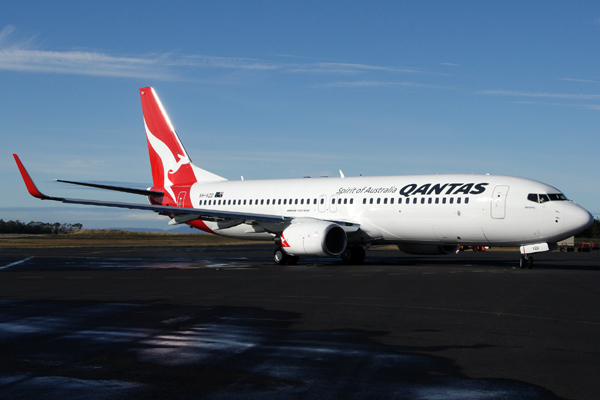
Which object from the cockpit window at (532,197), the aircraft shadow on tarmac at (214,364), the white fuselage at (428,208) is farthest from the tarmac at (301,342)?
the cockpit window at (532,197)

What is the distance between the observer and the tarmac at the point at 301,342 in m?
6.11

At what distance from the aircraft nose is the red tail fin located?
21.2m

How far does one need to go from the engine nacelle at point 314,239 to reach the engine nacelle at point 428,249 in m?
4.78

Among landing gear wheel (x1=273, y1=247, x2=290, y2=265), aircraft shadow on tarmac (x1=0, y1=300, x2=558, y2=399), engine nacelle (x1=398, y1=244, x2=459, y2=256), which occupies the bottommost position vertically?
aircraft shadow on tarmac (x1=0, y1=300, x2=558, y2=399)

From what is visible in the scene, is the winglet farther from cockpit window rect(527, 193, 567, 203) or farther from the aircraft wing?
cockpit window rect(527, 193, 567, 203)

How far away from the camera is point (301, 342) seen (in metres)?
8.62

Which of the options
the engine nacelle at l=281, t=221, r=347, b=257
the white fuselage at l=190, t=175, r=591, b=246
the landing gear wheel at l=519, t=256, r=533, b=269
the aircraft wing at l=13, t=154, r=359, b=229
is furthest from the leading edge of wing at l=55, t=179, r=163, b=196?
the landing gear wheel at l=519, t=256, r=533, b=269

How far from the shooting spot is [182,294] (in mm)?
15359

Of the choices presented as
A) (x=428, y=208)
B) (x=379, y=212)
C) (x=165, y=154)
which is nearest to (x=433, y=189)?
(x=428, y=208)

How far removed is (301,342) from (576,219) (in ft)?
58.3

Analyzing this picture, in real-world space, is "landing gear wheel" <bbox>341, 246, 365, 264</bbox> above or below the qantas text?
below

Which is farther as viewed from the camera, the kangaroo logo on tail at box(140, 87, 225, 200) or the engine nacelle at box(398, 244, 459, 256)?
the kangaroo logo on tail at box(140, 87, 225, 200)

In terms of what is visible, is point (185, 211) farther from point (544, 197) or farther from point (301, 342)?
point (301, 342)

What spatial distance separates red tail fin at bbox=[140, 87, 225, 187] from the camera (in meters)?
37.5
